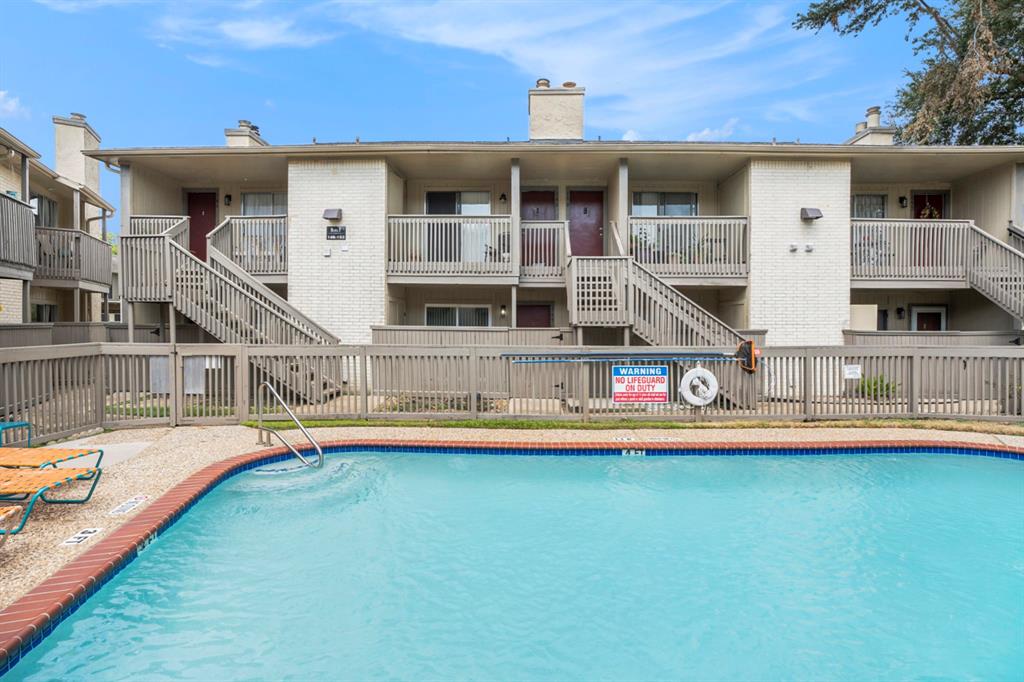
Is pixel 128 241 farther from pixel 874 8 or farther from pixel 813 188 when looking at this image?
pixel 874 8

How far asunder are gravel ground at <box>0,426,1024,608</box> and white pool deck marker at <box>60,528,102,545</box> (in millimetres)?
56

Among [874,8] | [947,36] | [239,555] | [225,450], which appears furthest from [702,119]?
[239,555]

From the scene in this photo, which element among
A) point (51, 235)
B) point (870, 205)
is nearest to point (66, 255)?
point (51, 235)

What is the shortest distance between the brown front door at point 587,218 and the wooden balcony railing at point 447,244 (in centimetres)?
290

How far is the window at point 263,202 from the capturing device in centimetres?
1648

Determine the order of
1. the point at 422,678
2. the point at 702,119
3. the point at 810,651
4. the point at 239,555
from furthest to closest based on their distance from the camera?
the point at 702,119
the point at 239,555
the point at 810,651
the point at 422,678

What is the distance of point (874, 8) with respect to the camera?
21.0 metres

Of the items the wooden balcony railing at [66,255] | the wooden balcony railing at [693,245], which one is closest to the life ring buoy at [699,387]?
the wooden balcony railing at [693,245]

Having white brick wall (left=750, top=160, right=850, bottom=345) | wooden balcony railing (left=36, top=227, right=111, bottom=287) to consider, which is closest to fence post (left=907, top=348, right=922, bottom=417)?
white brick wall (left=750, top=160, right=850, bottom=345)

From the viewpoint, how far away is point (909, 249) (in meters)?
14.0

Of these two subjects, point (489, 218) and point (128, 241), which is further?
point (489, 218)

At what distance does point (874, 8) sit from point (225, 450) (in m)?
25.8

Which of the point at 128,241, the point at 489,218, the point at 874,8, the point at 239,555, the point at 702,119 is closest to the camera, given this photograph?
the point at 239,555

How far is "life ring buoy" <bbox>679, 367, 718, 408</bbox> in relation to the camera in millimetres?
10148
